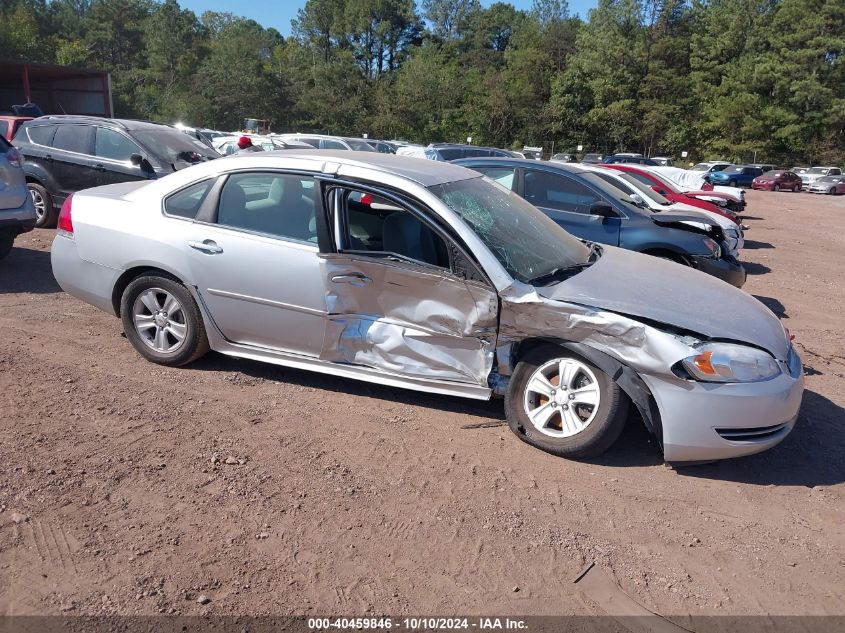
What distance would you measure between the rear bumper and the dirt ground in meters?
0.45

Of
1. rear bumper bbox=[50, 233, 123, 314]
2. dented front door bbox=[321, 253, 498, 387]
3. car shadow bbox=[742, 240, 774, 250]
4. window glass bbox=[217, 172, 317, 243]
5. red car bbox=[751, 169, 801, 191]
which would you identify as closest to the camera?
dented front door bbox=[321, 253, 498, 387]

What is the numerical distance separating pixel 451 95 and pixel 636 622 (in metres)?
62.3

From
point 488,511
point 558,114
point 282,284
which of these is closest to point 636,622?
point 488,511

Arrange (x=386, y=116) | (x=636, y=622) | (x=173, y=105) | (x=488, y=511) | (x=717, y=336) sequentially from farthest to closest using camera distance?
(x=386, y=116)
(x=173, y=105)
(x=717, y=336)
(x=488, y=511)
(x=636, y=622)

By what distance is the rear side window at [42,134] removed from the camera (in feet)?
33.8

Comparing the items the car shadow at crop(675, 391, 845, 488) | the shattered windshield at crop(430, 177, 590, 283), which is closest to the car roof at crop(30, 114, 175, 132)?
the shattered windshield at crop(430, 177, 590, 283)

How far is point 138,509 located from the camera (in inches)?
133

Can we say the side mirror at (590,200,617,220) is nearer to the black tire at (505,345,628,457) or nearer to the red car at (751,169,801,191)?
the black tire at (505,345,628,457)

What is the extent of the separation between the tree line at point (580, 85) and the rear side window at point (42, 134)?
45383 millimetres

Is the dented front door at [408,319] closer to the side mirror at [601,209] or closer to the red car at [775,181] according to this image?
the side mirror at [601,209]

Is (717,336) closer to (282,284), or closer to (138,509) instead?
(282,284)

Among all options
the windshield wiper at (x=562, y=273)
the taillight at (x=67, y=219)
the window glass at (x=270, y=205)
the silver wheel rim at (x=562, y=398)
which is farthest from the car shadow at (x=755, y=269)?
the taillight at (x=67, y=219)

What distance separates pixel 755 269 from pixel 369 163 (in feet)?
30.1

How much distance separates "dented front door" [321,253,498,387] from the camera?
423cm
